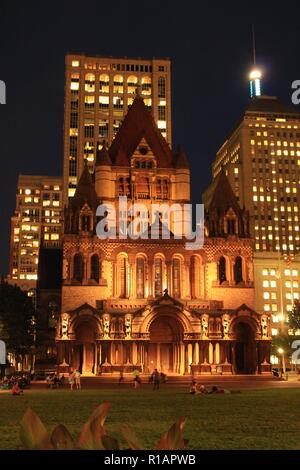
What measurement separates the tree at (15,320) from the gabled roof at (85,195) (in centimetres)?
1442

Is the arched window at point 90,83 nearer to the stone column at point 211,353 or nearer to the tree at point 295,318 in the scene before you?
the tree at point 295,318

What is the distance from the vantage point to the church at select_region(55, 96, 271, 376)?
7350cm

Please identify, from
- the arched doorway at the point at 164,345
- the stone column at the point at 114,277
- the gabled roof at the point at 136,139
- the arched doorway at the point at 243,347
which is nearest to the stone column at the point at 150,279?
the stone column at the point at 114,277

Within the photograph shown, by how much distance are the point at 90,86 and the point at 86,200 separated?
293ft

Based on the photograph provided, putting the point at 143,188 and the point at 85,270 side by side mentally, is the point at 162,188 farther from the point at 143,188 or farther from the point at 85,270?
the point at 85,270

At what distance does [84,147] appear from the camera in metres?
160

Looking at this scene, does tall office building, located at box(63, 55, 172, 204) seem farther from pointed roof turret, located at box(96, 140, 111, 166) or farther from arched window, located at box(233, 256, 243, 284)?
arched window, located at box(233, 256, 243, 284)

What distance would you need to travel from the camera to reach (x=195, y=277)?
81062 mm

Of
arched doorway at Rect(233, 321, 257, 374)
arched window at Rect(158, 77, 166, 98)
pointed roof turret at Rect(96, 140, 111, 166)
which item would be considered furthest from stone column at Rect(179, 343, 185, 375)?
arched window at Rect(158, 77, 166, 98)

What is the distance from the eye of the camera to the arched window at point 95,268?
261 feet

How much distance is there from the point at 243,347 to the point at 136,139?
34747 millimetres

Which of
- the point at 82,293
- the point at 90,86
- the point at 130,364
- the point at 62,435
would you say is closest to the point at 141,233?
the point at 82,293

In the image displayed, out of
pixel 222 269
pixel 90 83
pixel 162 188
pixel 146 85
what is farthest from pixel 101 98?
pixel 222 269
